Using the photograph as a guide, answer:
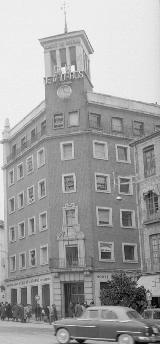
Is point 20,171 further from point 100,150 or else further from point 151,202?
point 151,202

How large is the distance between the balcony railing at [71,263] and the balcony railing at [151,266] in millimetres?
10297

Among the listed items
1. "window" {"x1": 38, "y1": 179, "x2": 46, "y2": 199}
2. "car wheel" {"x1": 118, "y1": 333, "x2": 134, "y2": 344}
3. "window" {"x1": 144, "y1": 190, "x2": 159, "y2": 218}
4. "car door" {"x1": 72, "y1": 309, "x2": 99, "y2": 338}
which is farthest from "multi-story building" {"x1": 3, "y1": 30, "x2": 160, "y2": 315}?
"car wheel" {"x1": 118, "y1": 333, "x2": 134, "y2": 344}

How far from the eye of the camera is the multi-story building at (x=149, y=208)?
3700 cm

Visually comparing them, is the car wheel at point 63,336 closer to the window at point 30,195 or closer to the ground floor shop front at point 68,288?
the ground floor shop front at point 68,288

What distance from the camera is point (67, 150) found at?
169ft

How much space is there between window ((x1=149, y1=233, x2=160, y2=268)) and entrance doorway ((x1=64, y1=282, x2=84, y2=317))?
11.9m

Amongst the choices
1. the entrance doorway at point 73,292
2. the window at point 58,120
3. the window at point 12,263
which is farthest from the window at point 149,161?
the window at point 12,263

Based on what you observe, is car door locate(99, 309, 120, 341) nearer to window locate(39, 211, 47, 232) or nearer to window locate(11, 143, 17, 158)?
window locate(39, 211, 47, 232)

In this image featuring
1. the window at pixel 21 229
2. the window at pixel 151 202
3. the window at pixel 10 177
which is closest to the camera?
the window at pixel 151 202

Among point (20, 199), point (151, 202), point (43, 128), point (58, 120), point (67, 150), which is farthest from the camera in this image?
point (20, 199)

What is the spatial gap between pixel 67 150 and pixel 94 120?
4.17m

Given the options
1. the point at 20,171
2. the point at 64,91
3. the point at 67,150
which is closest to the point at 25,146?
the point at 20,171

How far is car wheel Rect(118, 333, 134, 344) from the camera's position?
63.1 feet

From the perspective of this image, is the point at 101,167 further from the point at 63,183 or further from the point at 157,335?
the point at 157,335
